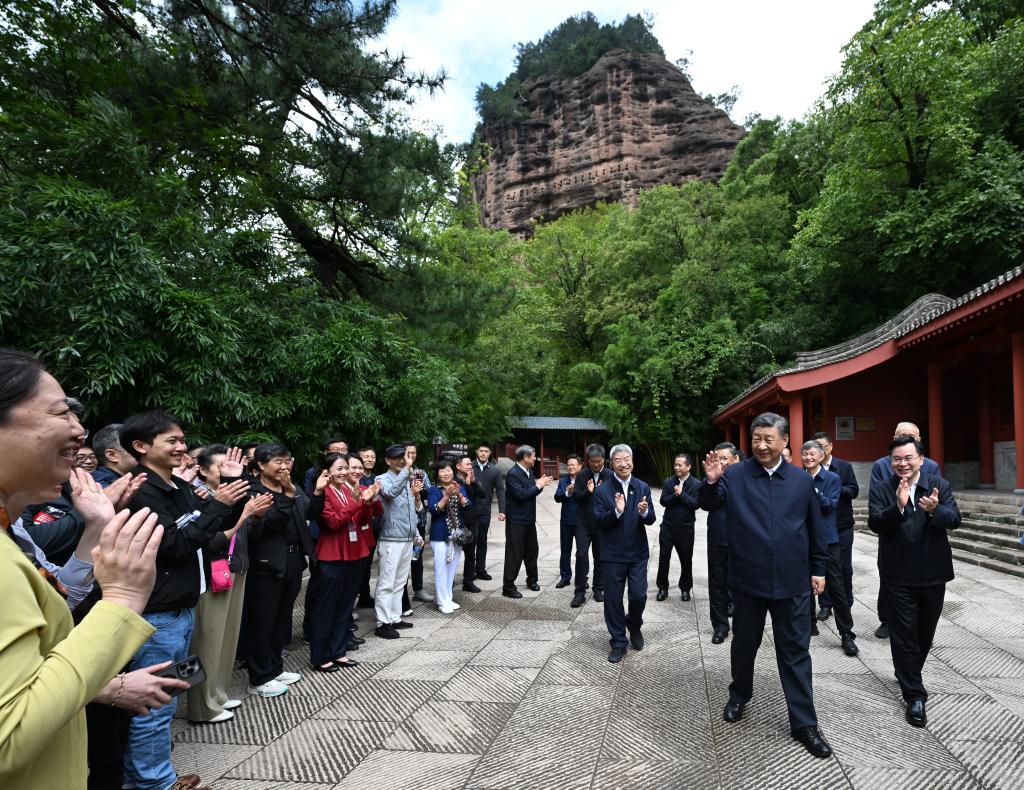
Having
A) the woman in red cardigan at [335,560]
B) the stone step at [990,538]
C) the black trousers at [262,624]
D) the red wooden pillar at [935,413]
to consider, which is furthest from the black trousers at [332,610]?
the red wooden pillar at [935,413]

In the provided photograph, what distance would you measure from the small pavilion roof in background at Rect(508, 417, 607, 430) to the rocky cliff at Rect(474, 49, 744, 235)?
24776 mm

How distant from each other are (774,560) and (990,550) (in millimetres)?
7236

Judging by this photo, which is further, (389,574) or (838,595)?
(389,574)

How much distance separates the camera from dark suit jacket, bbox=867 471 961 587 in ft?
11.6

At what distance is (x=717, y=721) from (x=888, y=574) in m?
1.41

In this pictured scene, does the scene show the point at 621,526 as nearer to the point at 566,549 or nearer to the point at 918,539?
the point at 918,539

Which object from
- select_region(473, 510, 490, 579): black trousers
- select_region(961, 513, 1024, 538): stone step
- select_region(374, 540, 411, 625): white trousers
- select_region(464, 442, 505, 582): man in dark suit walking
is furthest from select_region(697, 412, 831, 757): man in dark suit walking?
select_region(961, 513, 1024, 538): stone step


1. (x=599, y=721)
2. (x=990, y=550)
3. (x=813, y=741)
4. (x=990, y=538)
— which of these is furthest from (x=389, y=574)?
(x=990, y=538)

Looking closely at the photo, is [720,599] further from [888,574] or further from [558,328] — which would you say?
[558,328]

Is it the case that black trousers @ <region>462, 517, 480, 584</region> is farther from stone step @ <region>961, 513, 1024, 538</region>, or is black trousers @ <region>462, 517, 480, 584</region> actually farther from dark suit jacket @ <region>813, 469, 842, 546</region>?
stone step @ <region>961, 513, 1024, 538</region>

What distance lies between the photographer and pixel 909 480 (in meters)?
3.69

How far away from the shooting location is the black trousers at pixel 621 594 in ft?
15.3

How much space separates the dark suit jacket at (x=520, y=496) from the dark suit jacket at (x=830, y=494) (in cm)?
290

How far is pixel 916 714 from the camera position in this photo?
334cm
